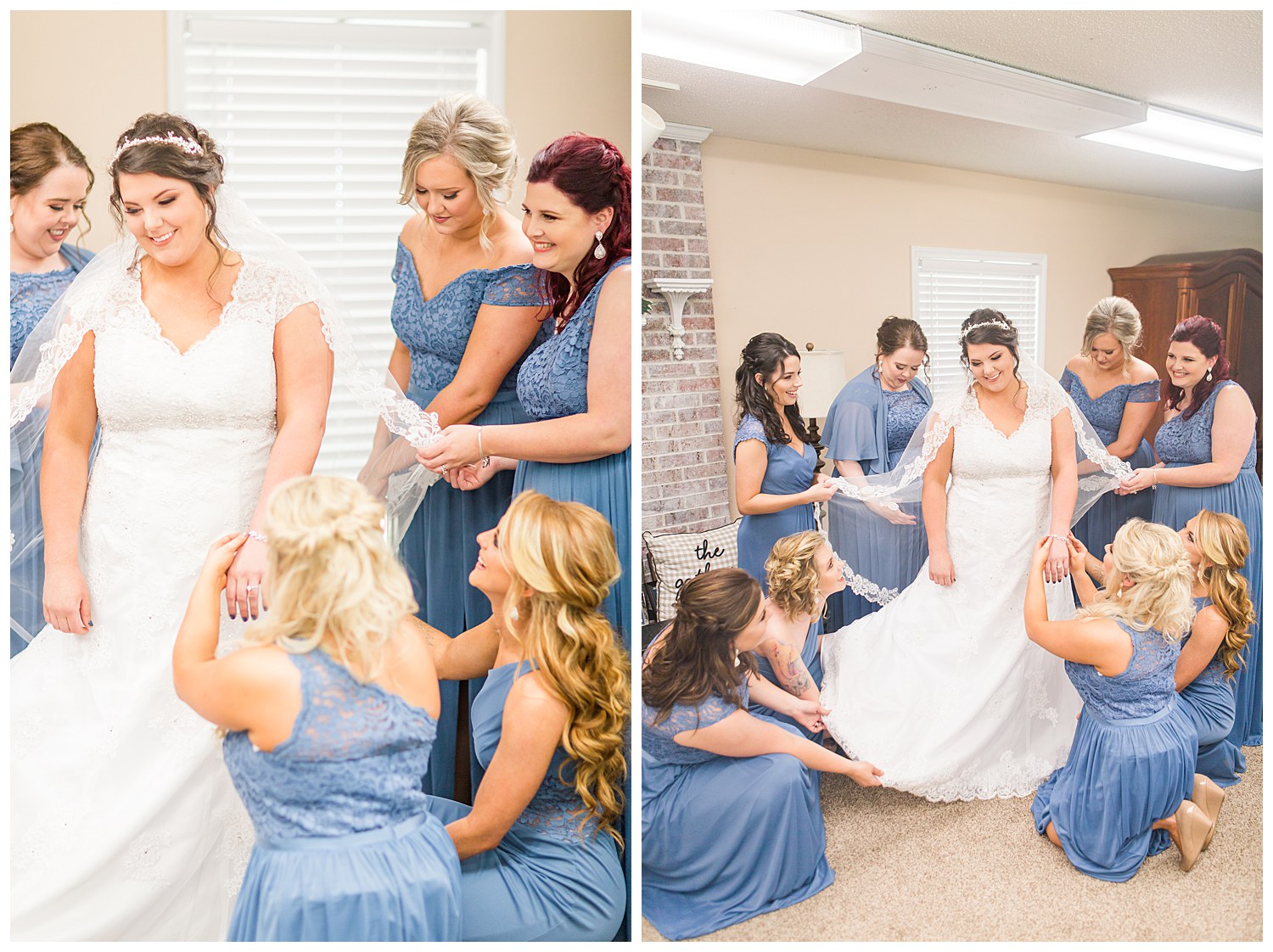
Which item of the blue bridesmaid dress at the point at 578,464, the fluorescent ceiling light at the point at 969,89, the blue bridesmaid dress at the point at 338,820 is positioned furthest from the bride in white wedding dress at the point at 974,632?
the blue bridesmaid dress at the point at 338,820

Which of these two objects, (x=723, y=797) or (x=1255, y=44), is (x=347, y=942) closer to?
(x=723, y=797)

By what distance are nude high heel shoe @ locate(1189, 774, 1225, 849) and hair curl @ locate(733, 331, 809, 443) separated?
1246mm

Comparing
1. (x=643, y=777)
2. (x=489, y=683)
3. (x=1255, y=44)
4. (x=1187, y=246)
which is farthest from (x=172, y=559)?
(x=1255, y=44)

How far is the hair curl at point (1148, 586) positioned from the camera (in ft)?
6.53

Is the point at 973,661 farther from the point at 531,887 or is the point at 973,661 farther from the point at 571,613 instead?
the point at 531,887

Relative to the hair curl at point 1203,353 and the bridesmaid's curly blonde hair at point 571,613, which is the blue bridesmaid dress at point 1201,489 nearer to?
the hair curl at point 1203,353

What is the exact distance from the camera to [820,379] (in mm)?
1935

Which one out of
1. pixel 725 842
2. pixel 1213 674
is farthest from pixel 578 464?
pixel 1213 674

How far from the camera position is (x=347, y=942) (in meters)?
1.56

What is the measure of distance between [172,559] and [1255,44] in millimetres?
2520

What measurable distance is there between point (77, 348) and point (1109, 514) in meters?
2.15

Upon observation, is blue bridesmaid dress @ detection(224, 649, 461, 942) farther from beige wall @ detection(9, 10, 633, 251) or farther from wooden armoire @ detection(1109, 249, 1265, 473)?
wooden armoire @ detection(1109, 249, 1265, 473)

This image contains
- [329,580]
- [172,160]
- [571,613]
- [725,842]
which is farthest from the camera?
[725,842]

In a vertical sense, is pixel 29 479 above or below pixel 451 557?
above
